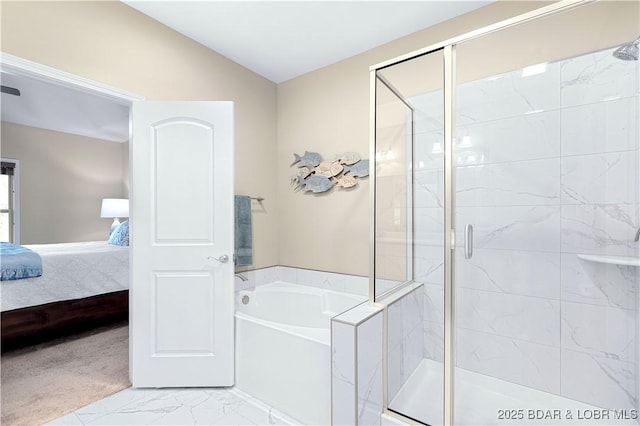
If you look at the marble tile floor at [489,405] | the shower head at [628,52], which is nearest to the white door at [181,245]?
the marble tile floor at [489,405]

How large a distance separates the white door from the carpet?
0.30 m

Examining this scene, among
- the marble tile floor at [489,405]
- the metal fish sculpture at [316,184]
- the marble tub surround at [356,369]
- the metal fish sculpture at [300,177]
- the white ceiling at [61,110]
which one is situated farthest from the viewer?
the white ceiling at [61,110]

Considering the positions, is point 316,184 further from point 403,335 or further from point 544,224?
point 544,224

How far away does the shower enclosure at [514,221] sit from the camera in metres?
1.67

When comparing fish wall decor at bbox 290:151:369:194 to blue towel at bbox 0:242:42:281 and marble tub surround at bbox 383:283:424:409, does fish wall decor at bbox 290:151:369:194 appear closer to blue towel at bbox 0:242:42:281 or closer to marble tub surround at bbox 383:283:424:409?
marble tub surround at bbox 383:283:424:409

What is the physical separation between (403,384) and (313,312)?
1.05m

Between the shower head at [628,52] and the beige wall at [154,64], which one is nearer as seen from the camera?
the shower head at [628,52]

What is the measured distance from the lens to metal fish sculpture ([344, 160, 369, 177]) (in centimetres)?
268

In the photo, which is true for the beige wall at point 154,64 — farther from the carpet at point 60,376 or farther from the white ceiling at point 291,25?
the carpet at point 60,376

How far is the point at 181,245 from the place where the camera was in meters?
2.19

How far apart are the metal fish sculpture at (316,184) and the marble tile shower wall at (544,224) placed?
971 mm

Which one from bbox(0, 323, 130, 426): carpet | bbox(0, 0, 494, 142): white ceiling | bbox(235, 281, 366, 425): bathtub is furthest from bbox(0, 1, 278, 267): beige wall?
bbox(0, 323, 130, 426): carpet

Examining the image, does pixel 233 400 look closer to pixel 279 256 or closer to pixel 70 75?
pixel 279 256

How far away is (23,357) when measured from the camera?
8.54 ft
